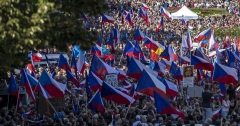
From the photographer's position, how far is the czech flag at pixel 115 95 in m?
19.8

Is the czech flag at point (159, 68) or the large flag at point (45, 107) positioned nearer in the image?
the large flag at point (45, 107)

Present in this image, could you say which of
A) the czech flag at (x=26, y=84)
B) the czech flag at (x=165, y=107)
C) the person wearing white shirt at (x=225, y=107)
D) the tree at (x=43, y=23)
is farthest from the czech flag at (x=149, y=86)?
the tree at (x=43, y=23)

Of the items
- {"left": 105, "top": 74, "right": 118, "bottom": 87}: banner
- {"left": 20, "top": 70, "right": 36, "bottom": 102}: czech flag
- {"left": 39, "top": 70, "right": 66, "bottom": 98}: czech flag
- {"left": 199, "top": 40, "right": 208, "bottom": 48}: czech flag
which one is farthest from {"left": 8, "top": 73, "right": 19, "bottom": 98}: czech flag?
{"left": 199, "top": 40, "right": 208, "bottom": 48}: czech flag

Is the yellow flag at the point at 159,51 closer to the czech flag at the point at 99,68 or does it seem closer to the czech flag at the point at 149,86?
the czech flag at the point at 99,68

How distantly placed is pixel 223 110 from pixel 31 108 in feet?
20.0

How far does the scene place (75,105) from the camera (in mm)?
22016

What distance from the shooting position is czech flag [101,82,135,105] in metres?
19.8

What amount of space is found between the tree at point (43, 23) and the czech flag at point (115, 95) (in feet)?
12.2

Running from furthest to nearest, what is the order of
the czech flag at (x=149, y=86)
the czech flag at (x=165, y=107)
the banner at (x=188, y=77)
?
1. the banner at (x=188, y=77)
2. the czech flag at (x=149, y=86)
3. the czech flag at (x=165, y=107)

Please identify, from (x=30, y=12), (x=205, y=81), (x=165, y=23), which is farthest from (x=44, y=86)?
(x=165, y=23)

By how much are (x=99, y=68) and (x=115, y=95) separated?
4.38 meters

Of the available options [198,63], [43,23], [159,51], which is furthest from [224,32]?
[43,23]

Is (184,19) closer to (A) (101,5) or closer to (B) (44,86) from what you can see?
(B) (44,86)

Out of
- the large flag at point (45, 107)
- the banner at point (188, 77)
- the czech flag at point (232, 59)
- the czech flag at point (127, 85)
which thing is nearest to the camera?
the large flag at point (45, 107)
